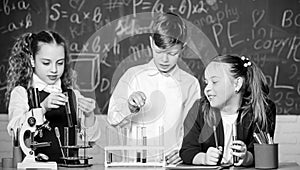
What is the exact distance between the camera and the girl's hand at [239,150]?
8.79ft

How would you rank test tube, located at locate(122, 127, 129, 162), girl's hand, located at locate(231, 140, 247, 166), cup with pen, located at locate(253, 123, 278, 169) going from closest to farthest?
cup with pen, located at locate(253, 123, 278, 169) → girl's hand, located at locate(231, 140, 247, 166) → test tube, located at locate(122, 127, 129, 162)

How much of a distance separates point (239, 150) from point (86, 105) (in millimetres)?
729

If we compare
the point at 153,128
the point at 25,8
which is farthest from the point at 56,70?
the point at 153,128

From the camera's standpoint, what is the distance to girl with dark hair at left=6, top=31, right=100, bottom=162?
2.86 meters

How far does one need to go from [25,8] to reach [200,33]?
32.6 inches

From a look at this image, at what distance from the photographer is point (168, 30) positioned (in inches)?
113

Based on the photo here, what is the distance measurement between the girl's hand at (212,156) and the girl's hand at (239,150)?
0.28 ft

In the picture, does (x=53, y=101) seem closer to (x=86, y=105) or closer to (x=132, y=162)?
(x=86, y=105)

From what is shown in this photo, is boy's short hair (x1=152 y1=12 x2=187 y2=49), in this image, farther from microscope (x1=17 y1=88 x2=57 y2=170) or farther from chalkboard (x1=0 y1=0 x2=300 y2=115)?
microscope (x1=17 y1=88 x2=57 y2=170)

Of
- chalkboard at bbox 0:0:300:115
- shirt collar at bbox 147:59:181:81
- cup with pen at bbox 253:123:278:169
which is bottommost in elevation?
cup with pen at bbox 253:123:278:169

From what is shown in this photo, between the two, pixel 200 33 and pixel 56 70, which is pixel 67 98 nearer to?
pixel 56 70

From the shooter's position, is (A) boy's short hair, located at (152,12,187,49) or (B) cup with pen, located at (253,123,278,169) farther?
(A) boy's short hair, located at (152,12,187,49)

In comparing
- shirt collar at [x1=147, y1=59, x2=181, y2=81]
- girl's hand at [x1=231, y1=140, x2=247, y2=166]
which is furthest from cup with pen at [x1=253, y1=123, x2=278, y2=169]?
shirt collar at [x1=147, y1=59, x2=181, y2=81]

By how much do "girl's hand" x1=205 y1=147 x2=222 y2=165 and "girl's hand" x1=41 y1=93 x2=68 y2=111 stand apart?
694 mm
